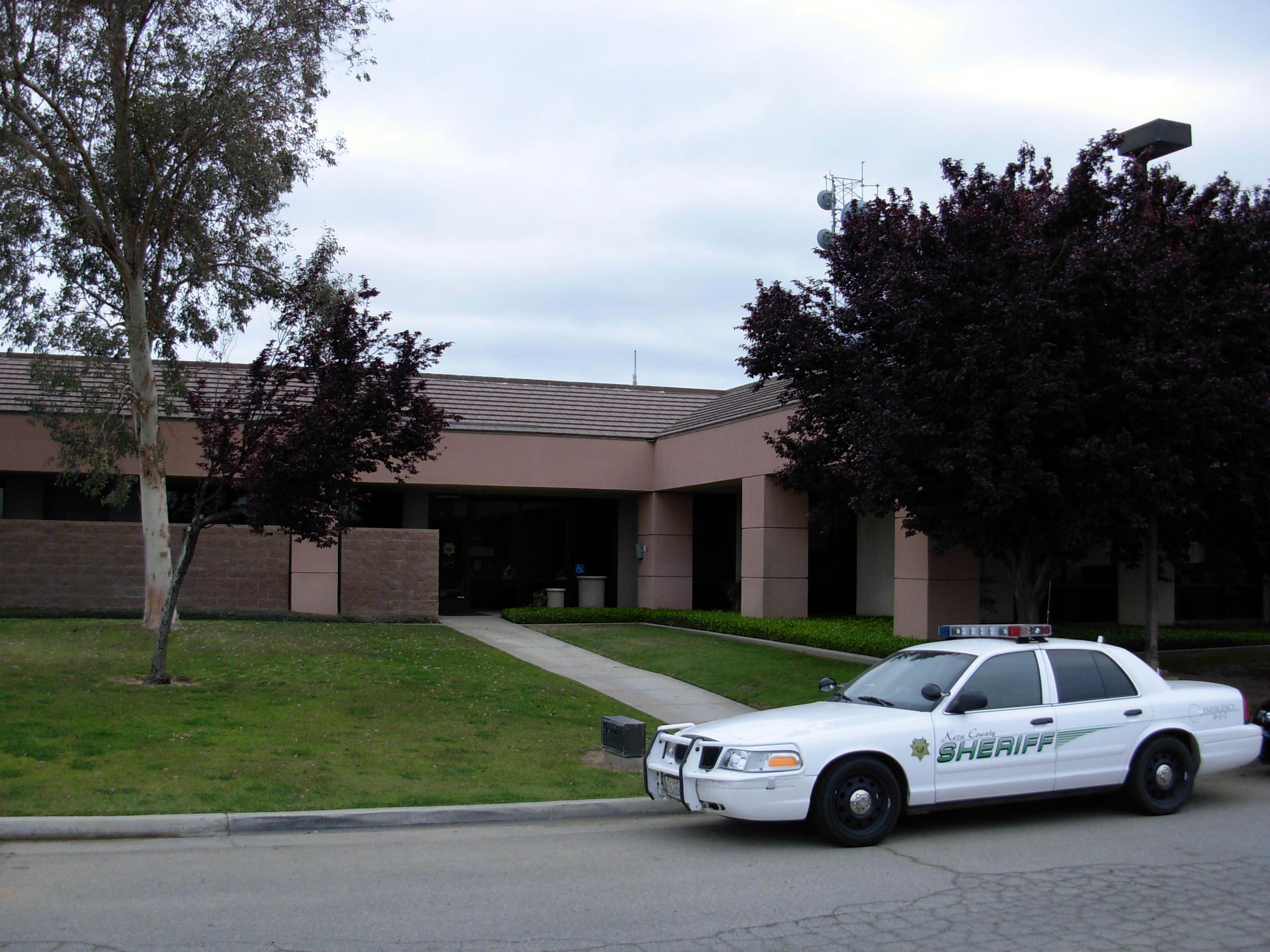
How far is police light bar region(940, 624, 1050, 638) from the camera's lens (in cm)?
897

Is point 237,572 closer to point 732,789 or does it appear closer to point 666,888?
point 732,789

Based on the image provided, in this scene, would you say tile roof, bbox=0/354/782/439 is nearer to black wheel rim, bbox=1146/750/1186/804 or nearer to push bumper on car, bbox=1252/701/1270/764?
push bumper on car, bbox=1252/701/1270/764

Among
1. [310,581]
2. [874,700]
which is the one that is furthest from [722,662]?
[310,581]

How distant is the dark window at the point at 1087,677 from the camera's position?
8.76m

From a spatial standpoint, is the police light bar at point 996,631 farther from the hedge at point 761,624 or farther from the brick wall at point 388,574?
the brick wall at point 388,574

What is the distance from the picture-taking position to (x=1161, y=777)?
8.81m

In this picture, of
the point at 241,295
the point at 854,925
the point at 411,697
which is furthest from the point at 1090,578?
the point at 854,925

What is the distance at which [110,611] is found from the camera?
21.8 metres

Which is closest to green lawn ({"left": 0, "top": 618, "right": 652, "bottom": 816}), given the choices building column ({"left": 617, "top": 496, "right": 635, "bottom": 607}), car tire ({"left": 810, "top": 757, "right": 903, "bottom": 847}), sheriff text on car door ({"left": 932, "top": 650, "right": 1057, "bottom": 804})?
car tire ({"left": 810, "top": 757, "right": 903, "bottom": 847})

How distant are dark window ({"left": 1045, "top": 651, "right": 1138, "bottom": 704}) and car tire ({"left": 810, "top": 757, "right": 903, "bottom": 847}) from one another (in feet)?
5.72

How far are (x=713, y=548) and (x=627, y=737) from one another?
1922 cm

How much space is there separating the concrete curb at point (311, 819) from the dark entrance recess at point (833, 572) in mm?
17374

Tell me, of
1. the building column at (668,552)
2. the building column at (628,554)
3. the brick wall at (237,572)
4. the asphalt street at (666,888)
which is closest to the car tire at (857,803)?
→ the asphalt street at (666,888)

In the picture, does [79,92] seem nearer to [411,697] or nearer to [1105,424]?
[411,697]
